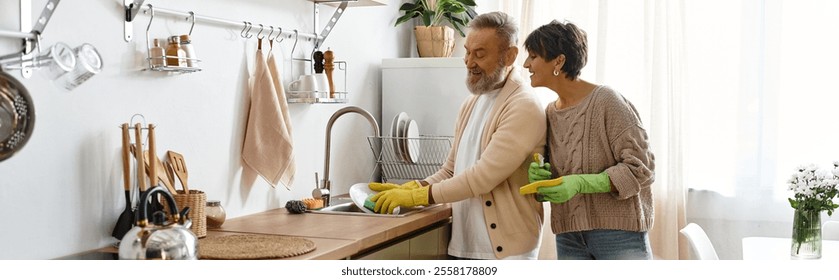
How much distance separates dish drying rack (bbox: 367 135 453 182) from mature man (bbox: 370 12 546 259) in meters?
0.60

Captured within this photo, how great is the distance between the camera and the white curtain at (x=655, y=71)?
10.7ft

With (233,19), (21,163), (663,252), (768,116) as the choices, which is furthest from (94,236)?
(768,116)

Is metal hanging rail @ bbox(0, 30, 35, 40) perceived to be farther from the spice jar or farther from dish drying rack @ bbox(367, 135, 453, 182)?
dish drying rack @ bbox(367, 135, 453, 182)

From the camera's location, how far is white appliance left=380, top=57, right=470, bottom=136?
2.96 metres

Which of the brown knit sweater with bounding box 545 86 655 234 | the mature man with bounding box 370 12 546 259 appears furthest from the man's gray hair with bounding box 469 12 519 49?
the brown knit sweater with bounding box 545 86 655 234

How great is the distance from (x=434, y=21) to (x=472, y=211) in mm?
1152

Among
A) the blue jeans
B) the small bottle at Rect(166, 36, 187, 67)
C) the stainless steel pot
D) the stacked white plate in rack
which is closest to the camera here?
the stainless steel pot

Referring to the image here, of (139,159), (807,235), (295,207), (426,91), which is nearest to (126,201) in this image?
(139,159)

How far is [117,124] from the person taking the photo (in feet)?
6.23

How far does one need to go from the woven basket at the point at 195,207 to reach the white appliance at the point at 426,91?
117 centimetres

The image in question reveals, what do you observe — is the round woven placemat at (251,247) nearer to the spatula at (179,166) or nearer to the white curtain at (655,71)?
the spatula at (179,166)
